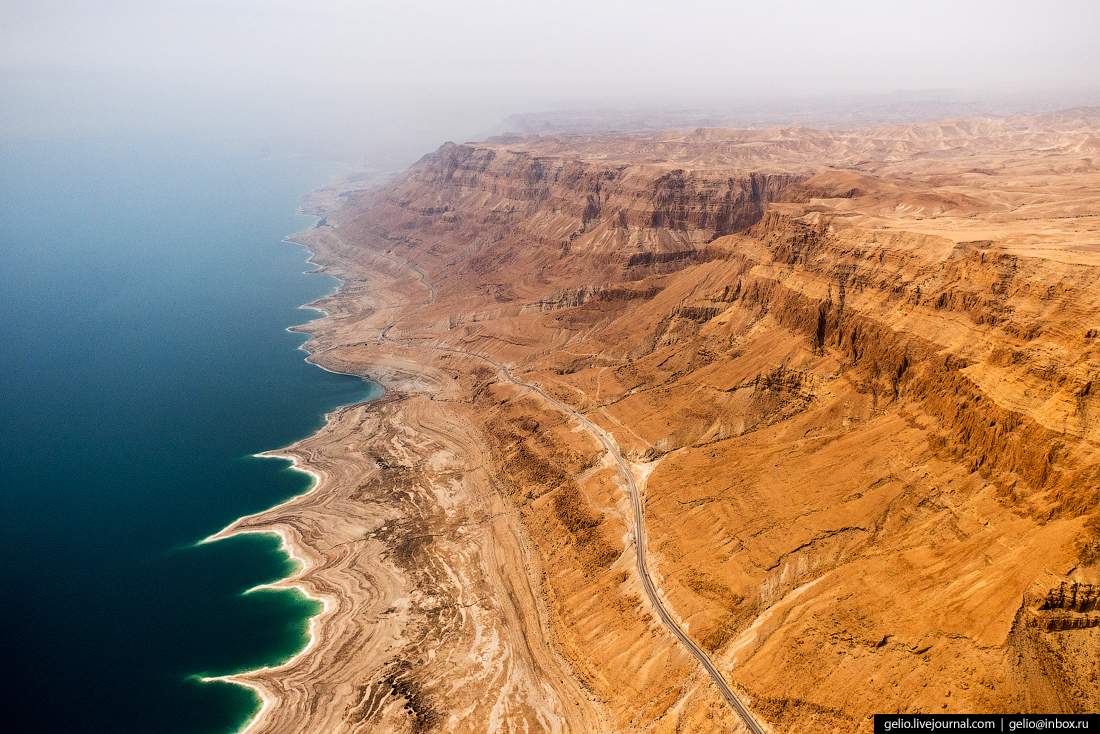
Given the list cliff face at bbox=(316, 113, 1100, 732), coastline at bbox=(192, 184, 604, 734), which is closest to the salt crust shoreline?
coastline at bbox=(192, 184, 604, 734)

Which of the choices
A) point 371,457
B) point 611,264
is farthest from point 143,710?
point 611,264

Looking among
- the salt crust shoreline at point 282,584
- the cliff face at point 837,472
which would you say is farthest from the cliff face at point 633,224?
the salt crust shoreline at point 282,584

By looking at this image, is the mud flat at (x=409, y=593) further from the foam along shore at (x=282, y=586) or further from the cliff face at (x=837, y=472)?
the cliff face at (x=837, y=472)

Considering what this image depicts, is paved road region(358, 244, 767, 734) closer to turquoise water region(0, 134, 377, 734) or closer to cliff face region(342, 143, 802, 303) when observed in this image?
turquoise water region(0, 134, 377, 734)

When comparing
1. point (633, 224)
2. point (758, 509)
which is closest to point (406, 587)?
point (758, 509)

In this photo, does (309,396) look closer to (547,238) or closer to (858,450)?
(547,238)

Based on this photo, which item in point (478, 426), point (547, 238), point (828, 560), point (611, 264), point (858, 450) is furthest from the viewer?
point (547, 238)
